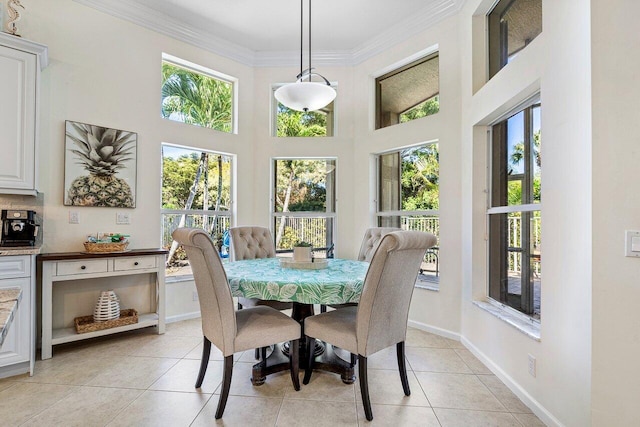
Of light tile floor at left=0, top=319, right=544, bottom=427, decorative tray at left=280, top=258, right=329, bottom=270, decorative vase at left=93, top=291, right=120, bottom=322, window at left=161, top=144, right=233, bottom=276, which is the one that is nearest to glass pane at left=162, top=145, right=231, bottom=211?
window at left=161, top=144, right=233, bottom=276

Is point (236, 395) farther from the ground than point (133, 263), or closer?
closer

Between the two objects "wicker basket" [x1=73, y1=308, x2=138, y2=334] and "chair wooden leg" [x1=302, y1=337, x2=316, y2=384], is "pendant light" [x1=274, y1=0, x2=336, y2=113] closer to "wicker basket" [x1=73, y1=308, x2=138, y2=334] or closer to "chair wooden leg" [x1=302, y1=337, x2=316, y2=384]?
"chair wooden leg" [x1=302, y1=337, x2=316, y2=384]

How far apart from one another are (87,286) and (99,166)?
3.69ft

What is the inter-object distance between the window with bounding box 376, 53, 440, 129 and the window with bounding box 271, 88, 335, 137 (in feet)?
2.09

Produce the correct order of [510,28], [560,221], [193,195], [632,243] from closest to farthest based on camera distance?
[632,243] → [560,221] → [510,28] → [193,195]

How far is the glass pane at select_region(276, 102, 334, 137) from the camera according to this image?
4141 mm

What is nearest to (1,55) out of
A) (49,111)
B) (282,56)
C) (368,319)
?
(49,111)

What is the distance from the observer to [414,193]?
140 inches

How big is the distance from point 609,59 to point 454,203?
68.8 inches

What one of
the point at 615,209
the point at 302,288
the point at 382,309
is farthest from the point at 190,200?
the point at 615,209

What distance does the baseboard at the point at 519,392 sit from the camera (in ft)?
5.78

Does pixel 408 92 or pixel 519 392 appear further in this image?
pixel 408 92

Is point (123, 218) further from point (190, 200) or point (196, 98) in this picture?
point (196, 98)

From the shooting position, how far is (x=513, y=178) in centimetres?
238
